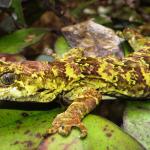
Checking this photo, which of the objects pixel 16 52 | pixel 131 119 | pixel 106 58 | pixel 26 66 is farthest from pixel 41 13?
pixel 131 119

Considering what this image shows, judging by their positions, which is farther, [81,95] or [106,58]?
[106,58]

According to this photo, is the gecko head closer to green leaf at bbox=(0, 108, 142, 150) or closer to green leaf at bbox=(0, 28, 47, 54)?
green leaf at bbox=(0, 108, 142, 150)

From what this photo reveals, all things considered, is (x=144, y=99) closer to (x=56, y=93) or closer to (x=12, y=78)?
(x=56, y=93)

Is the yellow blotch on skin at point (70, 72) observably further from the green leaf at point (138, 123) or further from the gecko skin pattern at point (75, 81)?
the green leaf at point (138, 123)

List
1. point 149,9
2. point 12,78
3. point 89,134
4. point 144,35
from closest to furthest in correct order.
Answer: point 89,134
point 12,78
point 144,35
point 149,9

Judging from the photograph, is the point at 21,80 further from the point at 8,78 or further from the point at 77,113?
the point at 77,113

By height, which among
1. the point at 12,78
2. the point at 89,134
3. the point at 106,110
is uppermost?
the point at 12,78
